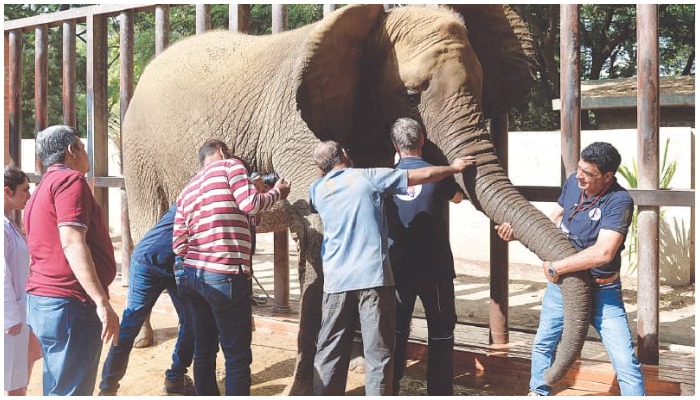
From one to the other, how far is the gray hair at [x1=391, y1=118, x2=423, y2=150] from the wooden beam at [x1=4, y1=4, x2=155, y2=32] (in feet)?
13.8

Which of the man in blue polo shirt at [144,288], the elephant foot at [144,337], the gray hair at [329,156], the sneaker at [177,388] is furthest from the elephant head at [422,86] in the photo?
the elephant foot at [144,337]

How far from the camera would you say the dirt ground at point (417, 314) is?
5738 millimetres

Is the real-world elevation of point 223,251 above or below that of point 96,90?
below

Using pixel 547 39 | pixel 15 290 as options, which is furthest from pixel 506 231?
pixel 547 39

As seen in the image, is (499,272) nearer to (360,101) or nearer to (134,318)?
(360,101)

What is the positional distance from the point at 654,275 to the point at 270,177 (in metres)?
2.86

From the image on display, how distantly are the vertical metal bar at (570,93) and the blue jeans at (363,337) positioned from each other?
1.90 meters

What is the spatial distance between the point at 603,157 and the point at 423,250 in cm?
123

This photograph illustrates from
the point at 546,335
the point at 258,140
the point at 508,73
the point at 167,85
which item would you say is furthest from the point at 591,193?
the point at 167,85

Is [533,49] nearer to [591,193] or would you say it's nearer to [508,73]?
[508,73]

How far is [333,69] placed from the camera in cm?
505

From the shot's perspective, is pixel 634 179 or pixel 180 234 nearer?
pixel 180 234

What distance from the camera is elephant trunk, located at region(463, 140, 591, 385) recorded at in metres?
4.10

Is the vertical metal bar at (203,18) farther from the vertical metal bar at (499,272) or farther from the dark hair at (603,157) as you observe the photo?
the dark hair at (603,157)
